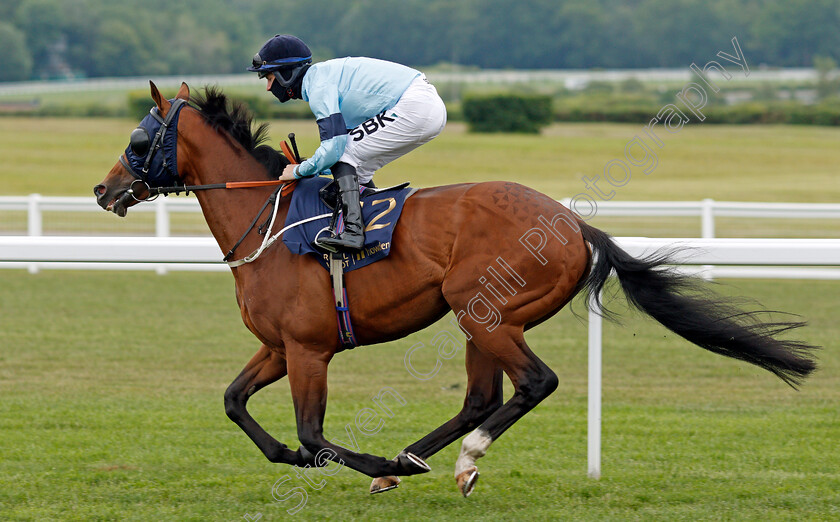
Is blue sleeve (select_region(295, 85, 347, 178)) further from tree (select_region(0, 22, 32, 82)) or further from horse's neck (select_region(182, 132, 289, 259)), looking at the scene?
tree (select_region(0, 22, 32, 82))

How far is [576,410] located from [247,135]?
105 inches

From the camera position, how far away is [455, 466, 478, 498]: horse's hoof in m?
3.75

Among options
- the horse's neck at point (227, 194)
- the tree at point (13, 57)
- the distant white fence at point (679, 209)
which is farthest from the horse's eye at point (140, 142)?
the tree at point (13, 57)

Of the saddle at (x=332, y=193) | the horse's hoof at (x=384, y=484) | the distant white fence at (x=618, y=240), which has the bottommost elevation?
the horse's hoof at (x=384, y=484)

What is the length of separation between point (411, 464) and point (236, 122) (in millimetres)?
1607

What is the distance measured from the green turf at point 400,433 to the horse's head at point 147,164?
122cm

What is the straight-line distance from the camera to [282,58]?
4020 mm

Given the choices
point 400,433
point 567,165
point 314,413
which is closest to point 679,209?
point 400,433

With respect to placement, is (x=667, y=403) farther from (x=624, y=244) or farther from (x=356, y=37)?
(x=356, y=37)

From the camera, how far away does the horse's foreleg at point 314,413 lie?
3.85 metres

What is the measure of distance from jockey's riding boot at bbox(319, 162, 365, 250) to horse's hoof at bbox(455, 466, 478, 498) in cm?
95

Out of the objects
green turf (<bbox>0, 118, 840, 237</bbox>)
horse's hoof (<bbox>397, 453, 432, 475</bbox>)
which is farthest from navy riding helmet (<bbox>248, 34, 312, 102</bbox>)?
green turf (<bbox>0, 118, 840, 237</bbox>)

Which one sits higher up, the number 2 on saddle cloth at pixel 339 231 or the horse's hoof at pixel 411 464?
the number 2 on saddle cloth at pixel 339 231

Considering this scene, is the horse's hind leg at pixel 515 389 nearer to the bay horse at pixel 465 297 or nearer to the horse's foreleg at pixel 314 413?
the bay horse at pixel 465 297
